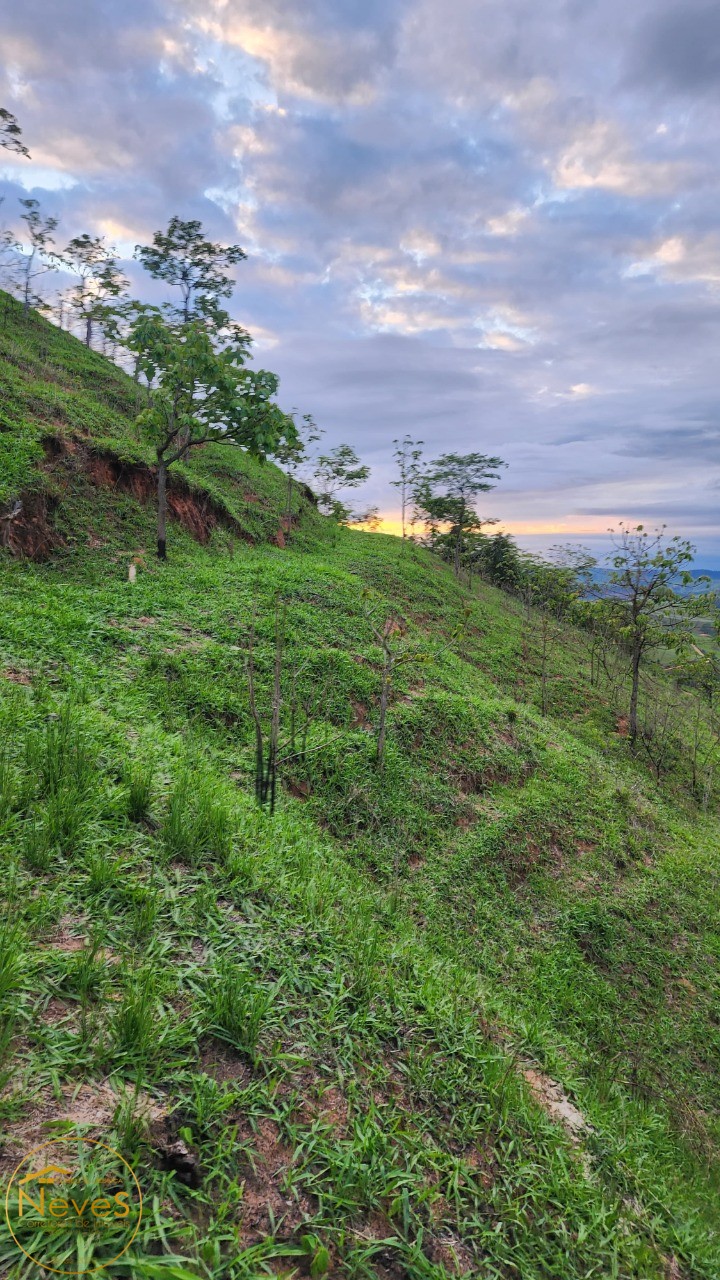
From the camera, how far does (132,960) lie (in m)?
2.31

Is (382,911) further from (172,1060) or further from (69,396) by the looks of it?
(69,396)

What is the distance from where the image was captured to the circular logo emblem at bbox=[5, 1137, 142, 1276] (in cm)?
134

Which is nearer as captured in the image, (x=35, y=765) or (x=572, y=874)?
(x=35, y=765)

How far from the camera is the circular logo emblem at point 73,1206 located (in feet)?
4.39

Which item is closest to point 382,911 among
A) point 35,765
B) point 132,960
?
point 132,960

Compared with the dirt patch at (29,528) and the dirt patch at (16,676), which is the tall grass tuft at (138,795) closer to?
the dirt patch at (16,676)

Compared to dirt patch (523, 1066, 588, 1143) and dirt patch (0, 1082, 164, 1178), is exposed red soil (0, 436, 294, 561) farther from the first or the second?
dirt patch (523, 1066, 588, 1143)

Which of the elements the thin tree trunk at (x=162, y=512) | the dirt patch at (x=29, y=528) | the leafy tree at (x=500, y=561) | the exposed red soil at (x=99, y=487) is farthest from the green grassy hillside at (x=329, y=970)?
the leafy tree at (x=500, y=561)

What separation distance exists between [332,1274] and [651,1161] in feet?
8.47

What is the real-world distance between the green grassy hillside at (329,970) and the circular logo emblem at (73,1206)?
4 cm

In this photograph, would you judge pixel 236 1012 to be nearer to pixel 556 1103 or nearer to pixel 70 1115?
pixel 70 1115

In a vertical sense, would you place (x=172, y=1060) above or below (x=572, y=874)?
above

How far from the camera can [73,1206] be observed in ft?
4.70

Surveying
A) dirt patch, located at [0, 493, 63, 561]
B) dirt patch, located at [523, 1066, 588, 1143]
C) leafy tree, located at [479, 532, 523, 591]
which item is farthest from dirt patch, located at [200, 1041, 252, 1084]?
leafy tree, located at [479, 532, 523, 591]
